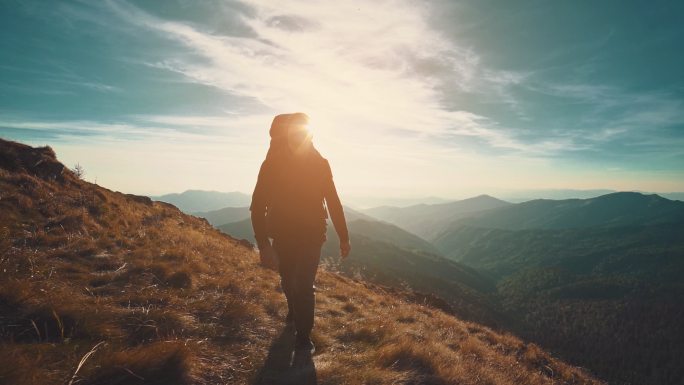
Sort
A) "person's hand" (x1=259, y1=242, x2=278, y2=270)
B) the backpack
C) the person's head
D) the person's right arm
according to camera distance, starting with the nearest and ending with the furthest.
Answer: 1. "person's hand" (x1=259, y1=242, x2=278, y2=270)
2. the backpack
3. the person's head
4. the person's right arm

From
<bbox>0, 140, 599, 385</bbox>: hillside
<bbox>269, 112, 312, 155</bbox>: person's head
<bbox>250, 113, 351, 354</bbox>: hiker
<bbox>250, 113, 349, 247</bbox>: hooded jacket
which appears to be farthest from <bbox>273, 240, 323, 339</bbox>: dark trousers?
<bbox>269, 112, 312, 155</bbox>: person's head

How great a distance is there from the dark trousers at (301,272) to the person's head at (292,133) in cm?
144

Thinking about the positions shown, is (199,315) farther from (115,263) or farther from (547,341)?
(547,341)

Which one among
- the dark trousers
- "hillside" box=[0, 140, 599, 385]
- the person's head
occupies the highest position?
the person's head

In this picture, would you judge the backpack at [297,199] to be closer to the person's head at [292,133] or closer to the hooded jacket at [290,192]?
the hooded jacket at [290,192]

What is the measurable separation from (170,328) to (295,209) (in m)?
2.38

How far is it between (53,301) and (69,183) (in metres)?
18.5

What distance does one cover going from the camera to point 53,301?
456 centimetres

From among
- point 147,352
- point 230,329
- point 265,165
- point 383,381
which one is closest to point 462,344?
point 383,381

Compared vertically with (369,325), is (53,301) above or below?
above

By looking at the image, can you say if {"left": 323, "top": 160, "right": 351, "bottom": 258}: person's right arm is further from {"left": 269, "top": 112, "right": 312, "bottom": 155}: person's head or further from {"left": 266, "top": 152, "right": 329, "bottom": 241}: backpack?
{"left": 269, "top": 112, "right": 312, "bottom": 155}: person's head

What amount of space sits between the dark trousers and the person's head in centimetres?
144

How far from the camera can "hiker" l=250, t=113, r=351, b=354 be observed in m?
5.35

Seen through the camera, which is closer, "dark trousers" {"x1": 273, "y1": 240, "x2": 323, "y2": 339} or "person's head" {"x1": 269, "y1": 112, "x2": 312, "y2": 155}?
"dark trousers" {"x1": 273, "y1": 240, "x2": 323, "y2": 339}
